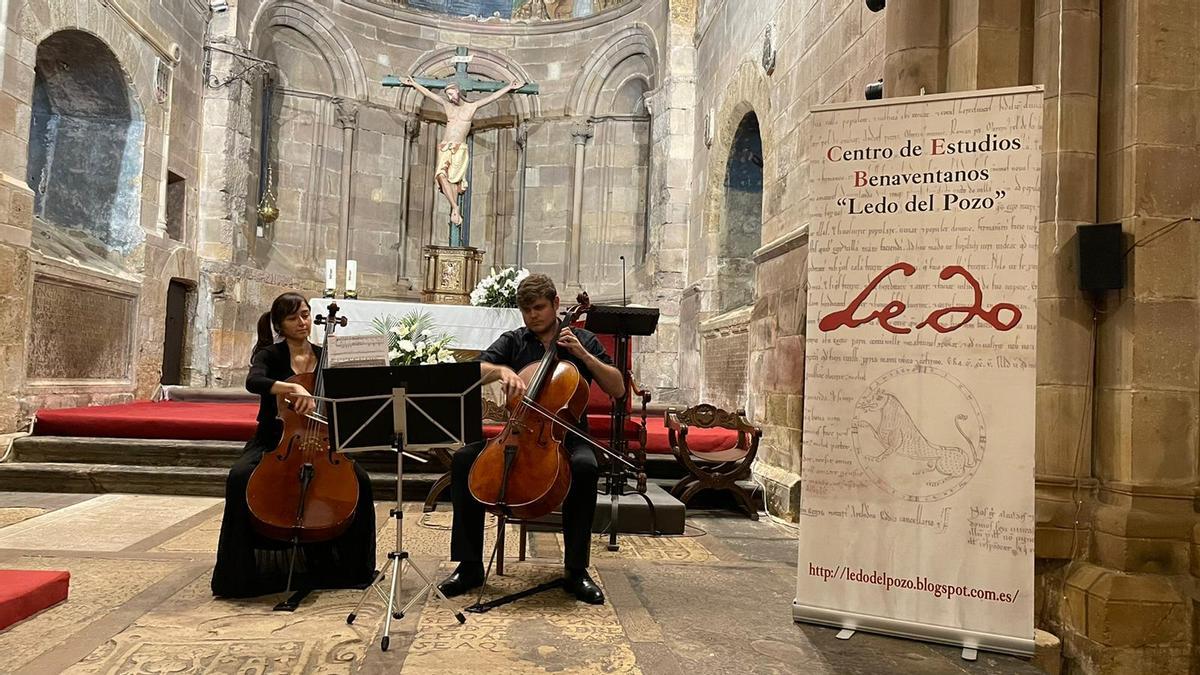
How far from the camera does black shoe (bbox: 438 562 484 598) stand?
3396mm

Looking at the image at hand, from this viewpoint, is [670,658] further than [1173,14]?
No

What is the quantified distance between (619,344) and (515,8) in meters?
9.56

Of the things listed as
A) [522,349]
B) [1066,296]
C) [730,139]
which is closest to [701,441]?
[522,349]

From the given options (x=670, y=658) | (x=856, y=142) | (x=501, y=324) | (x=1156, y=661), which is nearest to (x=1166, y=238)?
(x=856, y=142)

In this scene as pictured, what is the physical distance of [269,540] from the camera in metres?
3.38

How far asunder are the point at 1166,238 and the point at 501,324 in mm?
5909

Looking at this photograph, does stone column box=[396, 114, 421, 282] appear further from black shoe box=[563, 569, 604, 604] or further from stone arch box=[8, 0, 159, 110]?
black shoe box=[563, 569, 604, 604]

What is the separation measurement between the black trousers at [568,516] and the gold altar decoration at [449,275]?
20.6 ft

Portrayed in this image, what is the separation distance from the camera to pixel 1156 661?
302 centimetres

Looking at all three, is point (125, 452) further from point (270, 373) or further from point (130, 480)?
point (270, 373)

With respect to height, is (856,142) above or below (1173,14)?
below

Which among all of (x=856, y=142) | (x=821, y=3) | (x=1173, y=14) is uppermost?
(x=821, y=3)

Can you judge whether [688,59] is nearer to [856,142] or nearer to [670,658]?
[856,142]

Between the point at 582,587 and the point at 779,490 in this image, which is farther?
the point at 779,490
